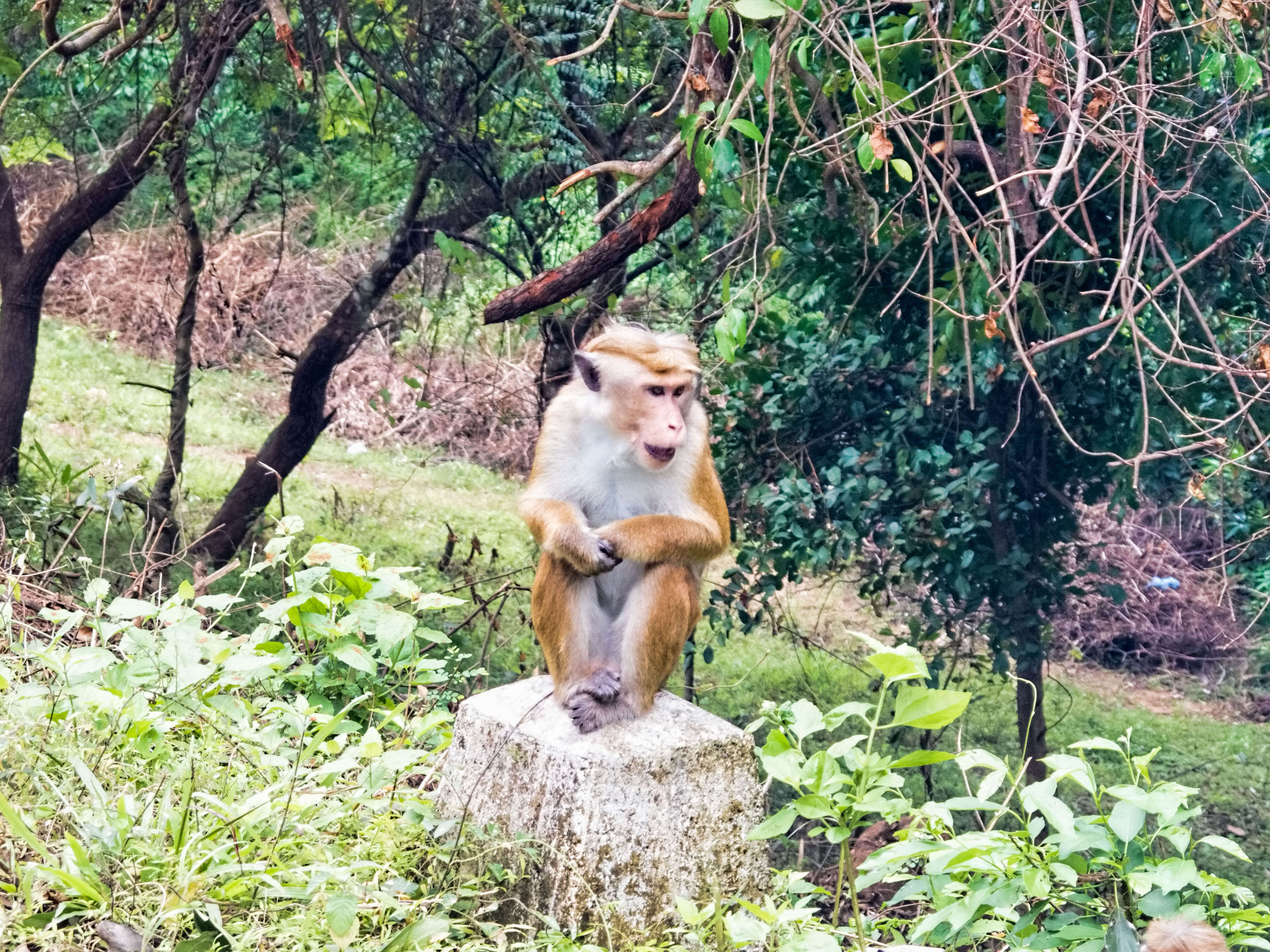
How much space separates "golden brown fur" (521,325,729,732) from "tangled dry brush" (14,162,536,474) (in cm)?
778

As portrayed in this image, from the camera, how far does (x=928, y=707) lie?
2354 mm

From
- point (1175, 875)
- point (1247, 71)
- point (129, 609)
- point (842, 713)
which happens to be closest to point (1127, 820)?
point (1175, 875)

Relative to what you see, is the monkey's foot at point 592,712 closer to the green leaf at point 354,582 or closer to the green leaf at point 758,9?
the green leaf at point 354,582

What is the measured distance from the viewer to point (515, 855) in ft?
10.5

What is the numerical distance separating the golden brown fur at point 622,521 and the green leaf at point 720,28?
2.90 ft

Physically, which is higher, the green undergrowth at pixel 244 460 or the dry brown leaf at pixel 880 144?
the dry brown leaf at pixel 880 144

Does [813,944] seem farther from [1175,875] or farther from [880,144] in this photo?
[880,144]

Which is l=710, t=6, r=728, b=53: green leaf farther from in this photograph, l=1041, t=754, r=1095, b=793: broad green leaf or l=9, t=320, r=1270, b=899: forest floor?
l=9, t=320, r=1270, b=899: forest floor

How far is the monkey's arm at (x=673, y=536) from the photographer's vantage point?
3725 millimetres

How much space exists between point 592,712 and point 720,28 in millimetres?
1876

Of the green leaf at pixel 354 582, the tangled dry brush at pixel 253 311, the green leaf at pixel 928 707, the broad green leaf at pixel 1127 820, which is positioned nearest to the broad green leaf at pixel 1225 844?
the broad green leaf at pixel 1127 820

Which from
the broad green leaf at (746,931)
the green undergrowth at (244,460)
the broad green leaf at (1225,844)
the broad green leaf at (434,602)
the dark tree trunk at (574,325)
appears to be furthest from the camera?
the green undergrowth at (244,460)

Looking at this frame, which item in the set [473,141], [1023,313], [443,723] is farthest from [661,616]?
[473,141]

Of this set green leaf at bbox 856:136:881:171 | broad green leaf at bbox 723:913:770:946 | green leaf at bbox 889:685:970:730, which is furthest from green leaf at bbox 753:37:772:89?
broad green leaf at bbox 723:913:770:946
